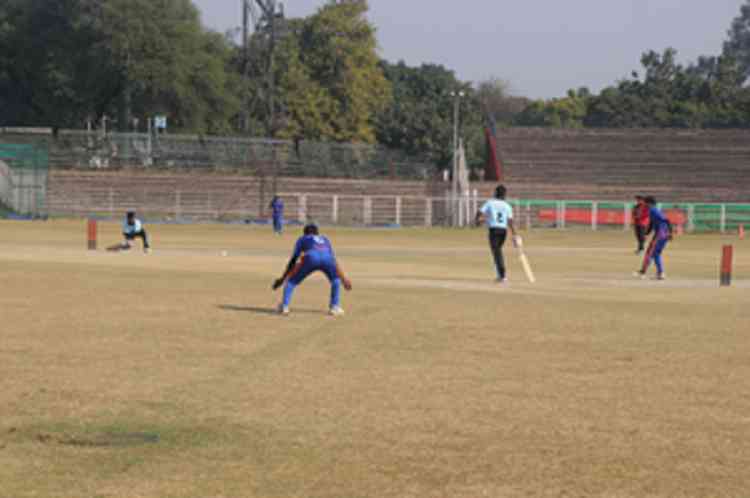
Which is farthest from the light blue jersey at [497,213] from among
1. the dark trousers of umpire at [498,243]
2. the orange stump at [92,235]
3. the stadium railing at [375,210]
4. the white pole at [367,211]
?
the white pole at [367,211]

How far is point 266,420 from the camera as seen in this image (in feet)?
30.3

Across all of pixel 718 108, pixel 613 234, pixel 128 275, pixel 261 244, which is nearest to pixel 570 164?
pixel 613 234

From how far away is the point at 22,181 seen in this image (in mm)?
65438

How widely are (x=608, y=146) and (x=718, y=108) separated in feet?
74.9

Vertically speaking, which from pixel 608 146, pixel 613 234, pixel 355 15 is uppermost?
pixel 355 15

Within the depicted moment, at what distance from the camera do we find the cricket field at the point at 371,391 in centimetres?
749

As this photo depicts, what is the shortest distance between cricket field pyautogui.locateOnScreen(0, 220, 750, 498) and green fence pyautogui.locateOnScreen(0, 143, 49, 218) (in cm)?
4399

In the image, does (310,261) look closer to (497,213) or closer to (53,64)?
(497,213)

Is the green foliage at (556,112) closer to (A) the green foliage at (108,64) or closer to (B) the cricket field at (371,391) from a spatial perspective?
(A) the green foliage at (108,64)

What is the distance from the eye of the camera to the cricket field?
749 centimetres

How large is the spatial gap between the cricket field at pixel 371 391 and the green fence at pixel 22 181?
44.0 m

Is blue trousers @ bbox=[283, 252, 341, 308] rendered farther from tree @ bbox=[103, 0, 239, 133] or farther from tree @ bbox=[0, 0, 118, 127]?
tree @ bbox=[0, 0, 118, 127]

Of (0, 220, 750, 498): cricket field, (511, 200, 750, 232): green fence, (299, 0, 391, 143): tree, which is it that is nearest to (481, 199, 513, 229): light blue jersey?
(0, 220, 750, 498): cricket field

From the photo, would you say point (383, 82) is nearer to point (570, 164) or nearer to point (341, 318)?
point (570, 164)
